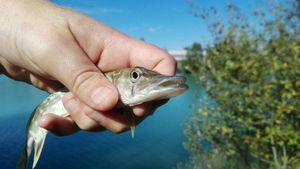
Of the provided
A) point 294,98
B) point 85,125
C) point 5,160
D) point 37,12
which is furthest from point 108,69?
point 5,160

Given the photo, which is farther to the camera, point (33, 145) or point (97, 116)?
point (33, 145)

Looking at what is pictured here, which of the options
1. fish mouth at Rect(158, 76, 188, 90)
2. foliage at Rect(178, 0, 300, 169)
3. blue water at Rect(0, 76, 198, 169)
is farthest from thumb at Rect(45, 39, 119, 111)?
blue water at Rect(0, 76, 198, 169)

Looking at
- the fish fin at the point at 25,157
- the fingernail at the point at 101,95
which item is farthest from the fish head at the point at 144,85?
the fish fin at the point at 25,157

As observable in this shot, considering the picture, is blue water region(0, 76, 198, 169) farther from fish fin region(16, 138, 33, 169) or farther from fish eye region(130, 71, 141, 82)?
fish eye region(130, 71, 141, 82)

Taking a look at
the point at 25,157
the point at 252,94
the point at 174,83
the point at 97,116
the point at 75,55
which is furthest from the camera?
the point at 252,94

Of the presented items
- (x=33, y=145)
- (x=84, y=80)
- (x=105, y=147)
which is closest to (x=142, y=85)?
(x=84, y=80)

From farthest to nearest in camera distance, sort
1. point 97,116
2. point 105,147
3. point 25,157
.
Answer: point 105,147 < point 25,157 < point 97,116

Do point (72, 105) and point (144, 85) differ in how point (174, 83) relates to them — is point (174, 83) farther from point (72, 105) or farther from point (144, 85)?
point (72, 105)
